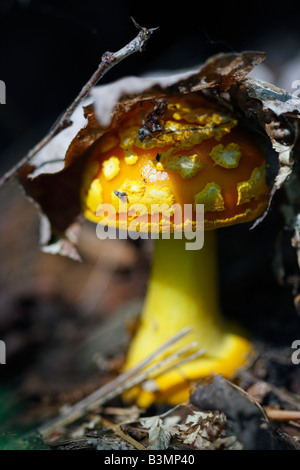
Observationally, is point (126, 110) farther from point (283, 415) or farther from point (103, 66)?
point (283, 415)

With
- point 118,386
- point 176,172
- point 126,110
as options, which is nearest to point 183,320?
point 118,386

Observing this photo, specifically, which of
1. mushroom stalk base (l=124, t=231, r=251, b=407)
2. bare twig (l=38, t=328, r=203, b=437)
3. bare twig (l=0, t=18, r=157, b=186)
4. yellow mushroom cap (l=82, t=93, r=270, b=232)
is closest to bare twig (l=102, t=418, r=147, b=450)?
bare twig (l=38, t=328, r=203, b=437)

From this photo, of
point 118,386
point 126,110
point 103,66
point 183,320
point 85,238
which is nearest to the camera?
point 103,66

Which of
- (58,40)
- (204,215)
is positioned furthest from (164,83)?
(58,40)

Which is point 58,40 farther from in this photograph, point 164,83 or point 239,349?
point 239,349

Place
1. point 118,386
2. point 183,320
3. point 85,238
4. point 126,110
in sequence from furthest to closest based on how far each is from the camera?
point 85,238, point 183,320, point 118,386, point 126,110

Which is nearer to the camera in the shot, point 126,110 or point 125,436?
point 125,436
